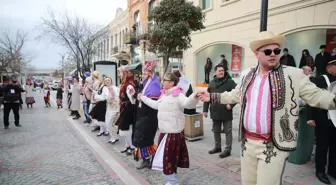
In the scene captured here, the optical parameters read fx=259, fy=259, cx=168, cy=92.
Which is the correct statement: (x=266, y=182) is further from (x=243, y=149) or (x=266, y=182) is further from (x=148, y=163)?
(x=148, y=163)

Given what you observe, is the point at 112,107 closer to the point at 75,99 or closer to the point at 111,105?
the point at 111,105

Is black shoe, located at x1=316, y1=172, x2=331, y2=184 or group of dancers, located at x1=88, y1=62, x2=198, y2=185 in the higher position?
group of dancers, located at x1=88, y1=62, x2=198, y2=185

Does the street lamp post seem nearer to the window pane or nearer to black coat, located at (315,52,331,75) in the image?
black coat, located at (315,52,331,75)

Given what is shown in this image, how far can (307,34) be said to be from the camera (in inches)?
369

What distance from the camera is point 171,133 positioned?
367 centimetres

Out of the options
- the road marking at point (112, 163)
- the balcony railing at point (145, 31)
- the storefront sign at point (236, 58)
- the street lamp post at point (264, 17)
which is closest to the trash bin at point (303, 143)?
the street lamp post at point (264, 17)

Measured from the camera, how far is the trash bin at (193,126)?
6478 mm

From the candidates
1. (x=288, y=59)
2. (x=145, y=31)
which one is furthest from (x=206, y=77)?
(x=145, y=31)

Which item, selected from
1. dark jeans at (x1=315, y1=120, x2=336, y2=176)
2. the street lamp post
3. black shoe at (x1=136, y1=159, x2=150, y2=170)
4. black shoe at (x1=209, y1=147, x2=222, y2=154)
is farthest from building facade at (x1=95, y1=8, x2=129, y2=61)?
dark jeans at (x1=315, y1=120, x2=336, y2=176)

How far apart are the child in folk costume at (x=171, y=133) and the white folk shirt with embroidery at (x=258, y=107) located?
4.14 feet

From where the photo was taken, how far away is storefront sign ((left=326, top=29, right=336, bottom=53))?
28.1ft

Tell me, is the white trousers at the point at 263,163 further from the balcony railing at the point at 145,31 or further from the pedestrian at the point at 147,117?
the balcony railing at the point at 145,31

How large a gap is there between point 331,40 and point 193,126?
230 inches

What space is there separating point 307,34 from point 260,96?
8463 millimetres
